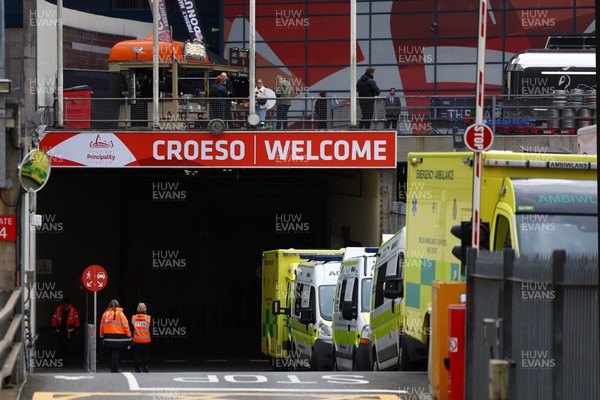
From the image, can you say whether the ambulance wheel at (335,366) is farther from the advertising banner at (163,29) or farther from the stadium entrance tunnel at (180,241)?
the advertising banner at (163,29)

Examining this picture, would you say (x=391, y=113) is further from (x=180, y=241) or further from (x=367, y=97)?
(x=180, y=241)

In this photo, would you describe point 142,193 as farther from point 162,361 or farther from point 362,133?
point 362,133

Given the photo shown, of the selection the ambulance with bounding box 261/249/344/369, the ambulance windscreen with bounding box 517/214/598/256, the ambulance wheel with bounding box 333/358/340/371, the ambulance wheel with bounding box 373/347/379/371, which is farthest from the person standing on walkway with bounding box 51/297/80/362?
the ambulance windscreen with bounding box 517/214/598/256

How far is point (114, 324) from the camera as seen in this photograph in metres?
29.6

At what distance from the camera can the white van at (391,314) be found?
1984cm

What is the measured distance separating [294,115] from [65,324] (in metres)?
8.61

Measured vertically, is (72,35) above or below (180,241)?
above

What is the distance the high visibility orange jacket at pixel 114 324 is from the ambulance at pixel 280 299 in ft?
11.8

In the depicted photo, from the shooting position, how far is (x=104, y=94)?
134 feet

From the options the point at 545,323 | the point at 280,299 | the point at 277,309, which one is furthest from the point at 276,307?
the point at 545,323

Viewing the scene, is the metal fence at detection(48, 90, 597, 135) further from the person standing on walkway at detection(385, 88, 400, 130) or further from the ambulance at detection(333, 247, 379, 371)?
the ambulance at detection(333, 247, 379, 371)

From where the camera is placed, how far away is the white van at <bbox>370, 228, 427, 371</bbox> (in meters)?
19.8

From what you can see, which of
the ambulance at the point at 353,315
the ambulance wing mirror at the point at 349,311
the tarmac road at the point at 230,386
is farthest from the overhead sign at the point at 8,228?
the ambulance wing mirror at the point at 349,311

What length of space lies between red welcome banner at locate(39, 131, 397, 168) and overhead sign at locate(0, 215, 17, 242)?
20634 mm
